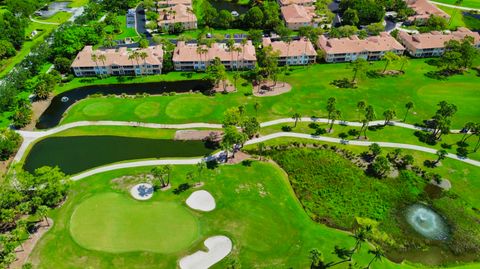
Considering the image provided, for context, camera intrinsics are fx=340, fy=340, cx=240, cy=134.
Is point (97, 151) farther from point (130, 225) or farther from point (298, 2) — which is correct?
point (298, 2)

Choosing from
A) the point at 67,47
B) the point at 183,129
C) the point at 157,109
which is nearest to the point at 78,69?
the point at 67,47

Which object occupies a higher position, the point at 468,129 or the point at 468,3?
the point at 468,3

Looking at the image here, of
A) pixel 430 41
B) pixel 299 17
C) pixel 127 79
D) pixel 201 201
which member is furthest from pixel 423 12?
pixel 201 201

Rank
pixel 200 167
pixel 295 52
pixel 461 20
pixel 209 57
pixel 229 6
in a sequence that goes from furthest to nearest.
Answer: pixel 229 6
pixel 461 20
pixel 295 52
pixel 209 57
pixel 200 167

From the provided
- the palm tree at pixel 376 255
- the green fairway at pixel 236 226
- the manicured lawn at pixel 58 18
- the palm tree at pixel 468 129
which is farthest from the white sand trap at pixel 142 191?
the manicured lawn at pixel 58 18

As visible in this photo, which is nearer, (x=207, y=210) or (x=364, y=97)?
(x=207, y=210)

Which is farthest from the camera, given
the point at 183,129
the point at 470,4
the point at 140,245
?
the point at 470,4

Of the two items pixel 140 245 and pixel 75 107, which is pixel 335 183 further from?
pixel 75 107
